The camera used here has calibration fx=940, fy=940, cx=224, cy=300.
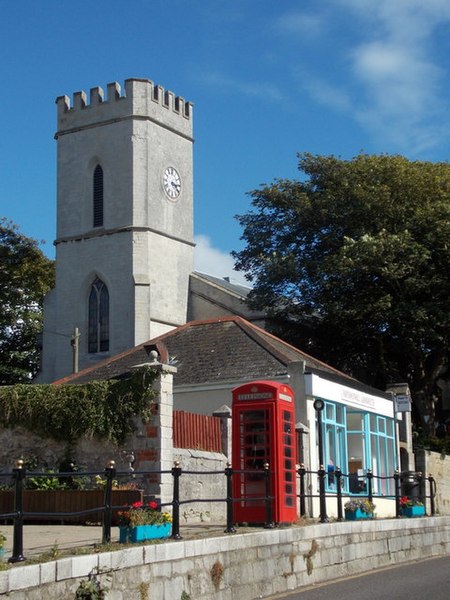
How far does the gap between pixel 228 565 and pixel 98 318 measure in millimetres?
37038

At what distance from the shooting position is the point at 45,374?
163 ft

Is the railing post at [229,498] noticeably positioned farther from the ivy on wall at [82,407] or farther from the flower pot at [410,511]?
the flower pot at [410,511]

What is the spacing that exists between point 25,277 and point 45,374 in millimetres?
5641

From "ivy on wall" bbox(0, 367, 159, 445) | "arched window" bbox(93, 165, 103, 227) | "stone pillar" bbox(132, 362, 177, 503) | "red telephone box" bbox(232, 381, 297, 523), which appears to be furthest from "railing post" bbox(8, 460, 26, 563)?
"arched window" bbox(93, 165, 103, 227)

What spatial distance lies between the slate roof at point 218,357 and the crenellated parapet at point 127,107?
24769mm

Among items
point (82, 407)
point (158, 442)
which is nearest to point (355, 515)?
point (158, 442)

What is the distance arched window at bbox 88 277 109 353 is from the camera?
4762 centimetres

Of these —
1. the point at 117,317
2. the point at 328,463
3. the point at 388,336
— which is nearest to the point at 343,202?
the point at 388,336

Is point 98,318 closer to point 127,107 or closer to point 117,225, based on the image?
point 117,225

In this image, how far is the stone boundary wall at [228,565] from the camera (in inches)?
360

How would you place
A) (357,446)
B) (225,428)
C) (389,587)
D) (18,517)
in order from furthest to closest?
(357,446) → (225,428) → (389,587) → (18,517)

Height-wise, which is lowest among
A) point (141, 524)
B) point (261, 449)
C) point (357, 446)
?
point (141, 524)

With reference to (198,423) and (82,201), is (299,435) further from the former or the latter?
(82,201)

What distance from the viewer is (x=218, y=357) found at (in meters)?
25.6
